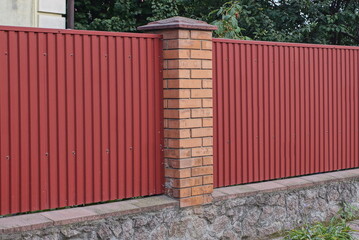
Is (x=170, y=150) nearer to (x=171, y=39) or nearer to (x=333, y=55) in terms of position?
(x=171, y=39)

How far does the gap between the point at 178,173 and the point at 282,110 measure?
5.91ft

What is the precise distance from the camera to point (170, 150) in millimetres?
5371

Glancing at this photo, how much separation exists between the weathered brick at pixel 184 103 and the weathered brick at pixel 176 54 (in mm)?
385

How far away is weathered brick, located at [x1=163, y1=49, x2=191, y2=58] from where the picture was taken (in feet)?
17.3

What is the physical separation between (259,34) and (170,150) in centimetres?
727

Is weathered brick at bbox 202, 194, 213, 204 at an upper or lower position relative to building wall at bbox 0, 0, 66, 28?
lower

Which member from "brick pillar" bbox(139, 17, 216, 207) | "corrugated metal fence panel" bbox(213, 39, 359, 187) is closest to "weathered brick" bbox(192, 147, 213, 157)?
"brick pillar" bbox(139, 17, 216, 207)

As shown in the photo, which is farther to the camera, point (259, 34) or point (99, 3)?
point (99, 3)

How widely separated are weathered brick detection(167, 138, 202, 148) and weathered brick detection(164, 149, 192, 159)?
37 mm

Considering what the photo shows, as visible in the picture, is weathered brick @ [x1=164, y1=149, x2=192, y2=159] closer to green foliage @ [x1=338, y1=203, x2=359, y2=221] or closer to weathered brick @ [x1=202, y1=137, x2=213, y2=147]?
weathered brick @ [x1=202, y1=137, x2=213, y2=147]

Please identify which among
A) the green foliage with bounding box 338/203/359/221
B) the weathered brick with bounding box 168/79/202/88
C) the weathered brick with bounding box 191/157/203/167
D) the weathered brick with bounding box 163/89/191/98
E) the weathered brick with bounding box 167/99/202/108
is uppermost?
the weathered brick with bounding box 168/79/202/88

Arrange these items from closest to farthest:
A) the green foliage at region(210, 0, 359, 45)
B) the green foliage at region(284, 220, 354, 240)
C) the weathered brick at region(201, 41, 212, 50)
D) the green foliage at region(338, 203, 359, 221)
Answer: the weathered brick at region(201, 41, 212, 50), the green foliage at region(284, 220, 354, 240), the green foliage at region(338, 203, 359, 221), the green foliage at region(210, 0, 359, 45)

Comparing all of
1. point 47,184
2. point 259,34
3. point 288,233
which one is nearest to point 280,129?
point 288,233

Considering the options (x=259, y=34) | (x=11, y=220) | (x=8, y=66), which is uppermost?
(x=259, y=34)
